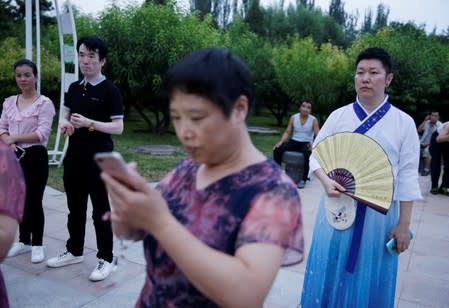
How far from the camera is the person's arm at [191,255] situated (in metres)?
0.86

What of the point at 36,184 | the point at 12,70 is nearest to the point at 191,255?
the point at 36,184

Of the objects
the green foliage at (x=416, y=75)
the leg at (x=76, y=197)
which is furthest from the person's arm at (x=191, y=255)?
the green foliage at (x=416, y=75)

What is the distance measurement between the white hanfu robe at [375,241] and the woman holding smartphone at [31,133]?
2.33 metres

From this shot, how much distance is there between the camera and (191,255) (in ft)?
2.85

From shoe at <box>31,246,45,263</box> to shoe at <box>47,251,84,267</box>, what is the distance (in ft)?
0.40

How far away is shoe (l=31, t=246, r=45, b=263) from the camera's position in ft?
11.4

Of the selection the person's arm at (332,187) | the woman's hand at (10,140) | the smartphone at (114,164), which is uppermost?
the smartphone at (114,164)

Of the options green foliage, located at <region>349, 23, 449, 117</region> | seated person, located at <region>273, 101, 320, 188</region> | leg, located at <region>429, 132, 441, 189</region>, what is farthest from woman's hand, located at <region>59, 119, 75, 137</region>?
green foliage, located at <region>349, 23, 449, 117</region>

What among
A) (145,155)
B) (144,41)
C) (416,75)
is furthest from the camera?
(416,75)

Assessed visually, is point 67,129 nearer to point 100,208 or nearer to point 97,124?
point 97,124

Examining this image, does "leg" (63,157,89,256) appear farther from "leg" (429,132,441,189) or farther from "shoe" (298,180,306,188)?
"leg" (429,132,441,189)

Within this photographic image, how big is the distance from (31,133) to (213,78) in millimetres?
2826

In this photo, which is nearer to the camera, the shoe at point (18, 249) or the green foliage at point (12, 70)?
the shoe at point (18, 249)

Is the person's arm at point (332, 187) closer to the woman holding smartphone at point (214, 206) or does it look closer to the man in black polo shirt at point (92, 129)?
the woman holding smartphone at point (214, 206)
